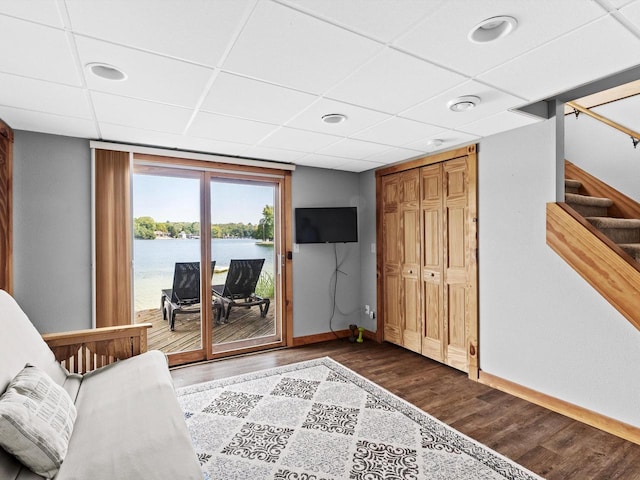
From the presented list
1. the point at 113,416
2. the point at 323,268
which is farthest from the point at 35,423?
the point at 323,268

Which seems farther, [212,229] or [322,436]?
[212,229]

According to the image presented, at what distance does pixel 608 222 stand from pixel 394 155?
6.51 ft

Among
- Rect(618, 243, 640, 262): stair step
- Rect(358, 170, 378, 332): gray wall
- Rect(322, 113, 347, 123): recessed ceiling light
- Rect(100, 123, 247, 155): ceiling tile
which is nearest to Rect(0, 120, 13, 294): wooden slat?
Rect(100, 123, 247, 155): ceiling tile

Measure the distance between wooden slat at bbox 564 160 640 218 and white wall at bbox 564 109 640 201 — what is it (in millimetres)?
41

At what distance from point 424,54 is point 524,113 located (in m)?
1.30

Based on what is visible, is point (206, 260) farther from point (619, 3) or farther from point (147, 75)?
point (619, 3)

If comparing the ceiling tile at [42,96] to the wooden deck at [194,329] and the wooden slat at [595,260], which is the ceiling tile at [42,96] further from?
the wooden slat at [595,260]

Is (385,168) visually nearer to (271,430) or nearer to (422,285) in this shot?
(422,285)

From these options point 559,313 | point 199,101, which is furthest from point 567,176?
point 199,101

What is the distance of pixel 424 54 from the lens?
175cm

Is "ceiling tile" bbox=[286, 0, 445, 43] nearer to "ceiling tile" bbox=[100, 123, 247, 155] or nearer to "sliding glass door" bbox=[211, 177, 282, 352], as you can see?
"ceiling tile" bbox=[100, 123, 247, 155]

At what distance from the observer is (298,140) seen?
3250 millimetres

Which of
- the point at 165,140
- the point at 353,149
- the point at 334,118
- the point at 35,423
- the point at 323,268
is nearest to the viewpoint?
the point at 35,423

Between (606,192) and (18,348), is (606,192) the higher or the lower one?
the higher one
